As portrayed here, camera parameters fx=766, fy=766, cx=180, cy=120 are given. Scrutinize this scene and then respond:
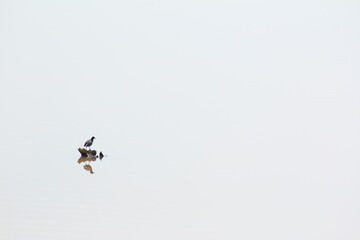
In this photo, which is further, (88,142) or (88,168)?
(88,142)

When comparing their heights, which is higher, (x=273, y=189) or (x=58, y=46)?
(x=58, y=46)

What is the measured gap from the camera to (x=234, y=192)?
4.52 meters

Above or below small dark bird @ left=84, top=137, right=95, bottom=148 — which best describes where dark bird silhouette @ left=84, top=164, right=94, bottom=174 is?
below

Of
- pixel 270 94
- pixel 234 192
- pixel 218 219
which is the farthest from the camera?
pixel 270 94

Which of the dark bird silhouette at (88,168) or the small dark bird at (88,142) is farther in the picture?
the small dark bird at (88,142)

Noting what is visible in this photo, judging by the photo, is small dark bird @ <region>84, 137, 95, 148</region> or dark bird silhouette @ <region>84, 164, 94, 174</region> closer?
dark bird silhouette @ <region>84, 164, 94, 174</region>

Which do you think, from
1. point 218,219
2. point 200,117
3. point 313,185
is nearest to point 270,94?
point 200,117

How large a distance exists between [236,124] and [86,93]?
6.50ft

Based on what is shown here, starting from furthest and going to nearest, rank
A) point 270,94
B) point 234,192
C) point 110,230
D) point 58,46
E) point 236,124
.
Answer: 1. point 58,46
2. point 270,94
3. point 236,124
4. point 234,192
5. point 110,230

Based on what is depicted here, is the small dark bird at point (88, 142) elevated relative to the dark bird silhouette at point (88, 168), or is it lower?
elevated

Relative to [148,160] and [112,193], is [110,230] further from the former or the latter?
[148,160]

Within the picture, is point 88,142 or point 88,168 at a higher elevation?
point 88,142

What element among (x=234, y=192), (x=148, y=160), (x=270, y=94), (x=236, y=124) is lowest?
(x=234, y=192)

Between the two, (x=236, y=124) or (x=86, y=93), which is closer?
(x=236, y=124)
